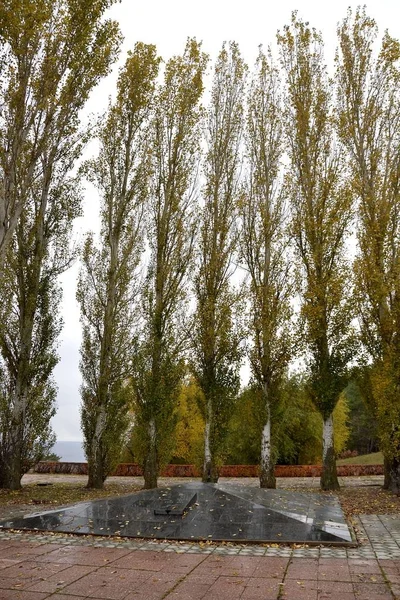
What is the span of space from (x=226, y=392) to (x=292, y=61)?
37.4ft

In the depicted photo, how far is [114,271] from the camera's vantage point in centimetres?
1593

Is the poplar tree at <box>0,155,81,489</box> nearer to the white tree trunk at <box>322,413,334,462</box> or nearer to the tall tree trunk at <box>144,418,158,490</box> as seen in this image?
the tall tree trunk at <box>144,418,158,490</box>

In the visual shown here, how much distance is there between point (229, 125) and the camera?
1723cm

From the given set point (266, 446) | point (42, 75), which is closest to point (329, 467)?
point (266, 446)

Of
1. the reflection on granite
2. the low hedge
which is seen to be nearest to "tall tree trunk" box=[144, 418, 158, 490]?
the reflection on granite

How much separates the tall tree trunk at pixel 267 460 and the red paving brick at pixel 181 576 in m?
8.27

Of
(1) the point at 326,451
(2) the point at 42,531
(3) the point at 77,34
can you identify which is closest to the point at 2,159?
(3) the point at 77,34

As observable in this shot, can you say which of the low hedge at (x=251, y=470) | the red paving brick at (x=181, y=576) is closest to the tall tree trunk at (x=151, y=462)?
the red paving brick at (x=181, y=576)

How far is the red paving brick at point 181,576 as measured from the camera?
→ 4.61m

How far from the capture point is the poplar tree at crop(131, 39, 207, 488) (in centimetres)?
1435

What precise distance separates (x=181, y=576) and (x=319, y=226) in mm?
11835

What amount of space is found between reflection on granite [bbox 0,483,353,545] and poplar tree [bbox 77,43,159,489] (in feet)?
18.9

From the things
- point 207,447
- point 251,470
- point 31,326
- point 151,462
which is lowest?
point 251,470

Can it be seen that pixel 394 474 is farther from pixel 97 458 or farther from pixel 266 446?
pixel 97 458
